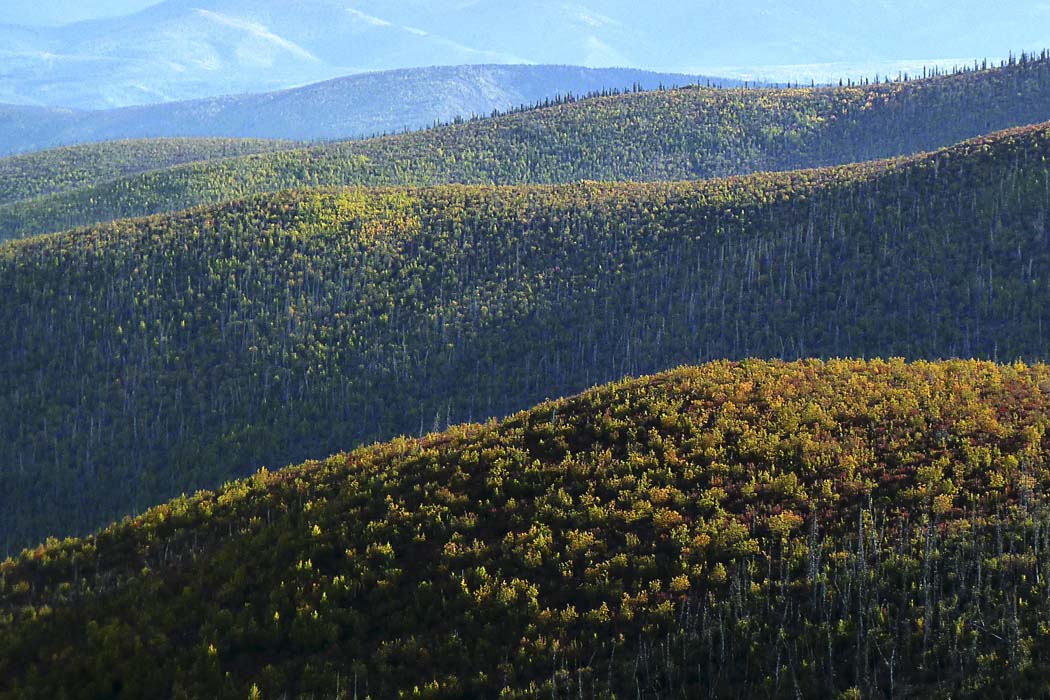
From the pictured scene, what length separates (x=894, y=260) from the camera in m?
82.4

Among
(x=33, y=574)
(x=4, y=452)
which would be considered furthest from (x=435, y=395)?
(x=33, y=574)

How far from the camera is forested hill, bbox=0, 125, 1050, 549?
74.3m

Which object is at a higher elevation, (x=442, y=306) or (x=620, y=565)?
(x=442, y=306)

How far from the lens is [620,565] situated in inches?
894

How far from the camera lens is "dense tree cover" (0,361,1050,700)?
18.9 m

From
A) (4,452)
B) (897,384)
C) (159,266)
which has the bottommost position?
(4,452)

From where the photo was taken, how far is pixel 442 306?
304 ft

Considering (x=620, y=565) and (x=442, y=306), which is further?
(x=442, y=306)

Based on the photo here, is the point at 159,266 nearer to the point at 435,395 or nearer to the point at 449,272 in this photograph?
the point at 449,272

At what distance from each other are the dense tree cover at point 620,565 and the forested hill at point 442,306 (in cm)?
4431

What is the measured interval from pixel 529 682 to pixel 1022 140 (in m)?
94.1

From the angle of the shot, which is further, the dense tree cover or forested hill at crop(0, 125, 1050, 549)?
forested hill at crop(0, 125, 1050, 549)

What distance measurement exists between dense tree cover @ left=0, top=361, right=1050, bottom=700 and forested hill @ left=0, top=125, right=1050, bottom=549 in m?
44.3

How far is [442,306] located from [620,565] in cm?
7134
